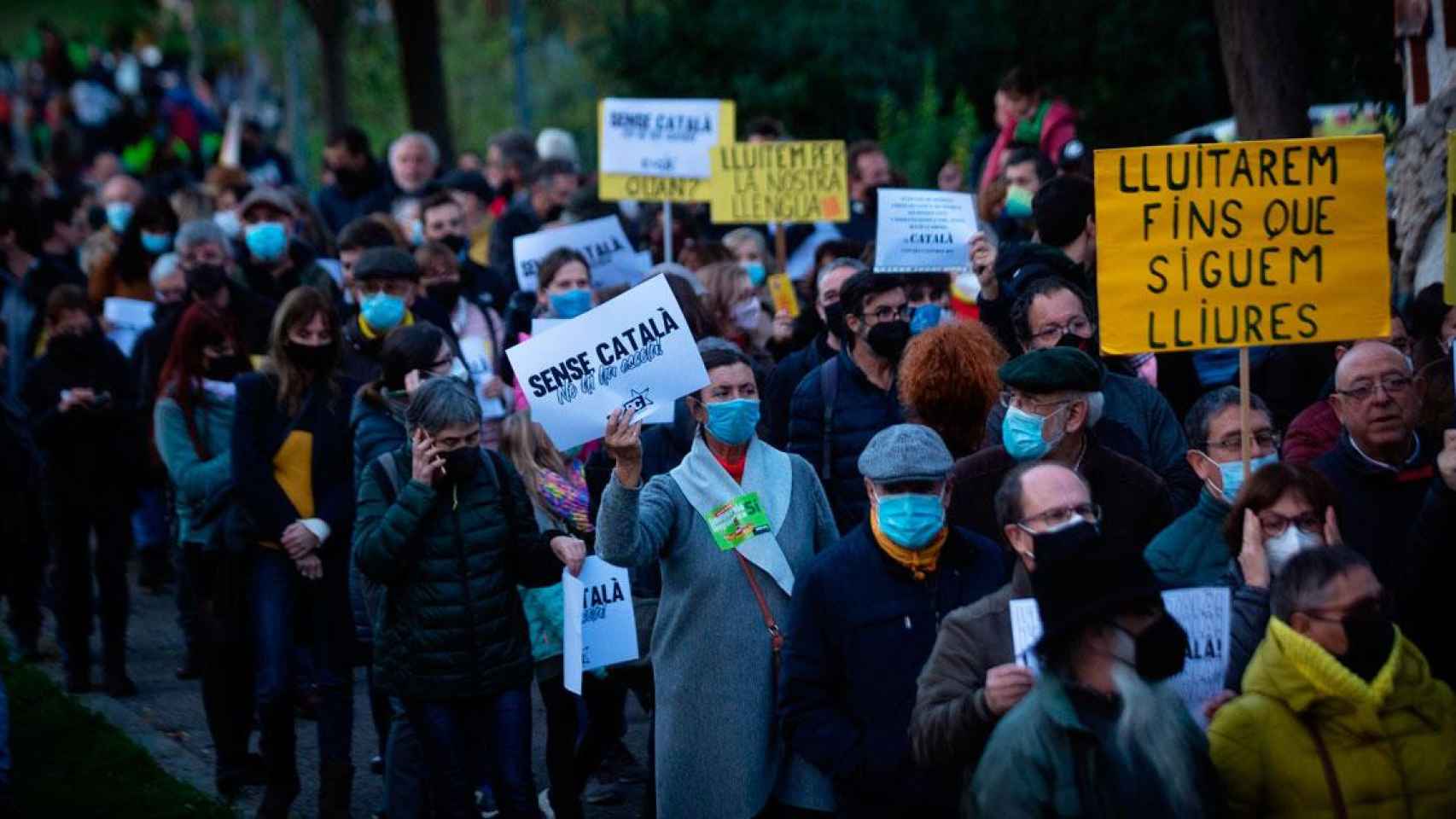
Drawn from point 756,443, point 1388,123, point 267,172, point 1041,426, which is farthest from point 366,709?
point 267,172

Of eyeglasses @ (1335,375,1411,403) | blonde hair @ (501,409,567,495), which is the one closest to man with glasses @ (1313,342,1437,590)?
eyeglasses @ (1335,375,1411,403)

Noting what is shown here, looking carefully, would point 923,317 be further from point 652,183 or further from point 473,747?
point 652,183

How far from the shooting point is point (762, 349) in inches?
433

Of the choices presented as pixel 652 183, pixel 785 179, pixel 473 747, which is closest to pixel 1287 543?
pixel 473 747

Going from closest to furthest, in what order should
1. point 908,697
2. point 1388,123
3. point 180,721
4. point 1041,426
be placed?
point 908,697
point 1041,426
point 180,721
point 1388,123

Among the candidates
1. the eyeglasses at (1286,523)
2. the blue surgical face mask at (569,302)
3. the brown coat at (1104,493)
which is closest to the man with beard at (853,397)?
the brown coat at (1104,493)

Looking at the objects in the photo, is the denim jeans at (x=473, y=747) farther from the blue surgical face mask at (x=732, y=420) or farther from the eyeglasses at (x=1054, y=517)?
the eyeglasses at (x=1054, y=517)

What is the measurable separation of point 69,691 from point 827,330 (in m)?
4.65

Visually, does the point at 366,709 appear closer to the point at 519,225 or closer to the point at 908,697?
the point at 519,225

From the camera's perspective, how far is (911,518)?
6.14m

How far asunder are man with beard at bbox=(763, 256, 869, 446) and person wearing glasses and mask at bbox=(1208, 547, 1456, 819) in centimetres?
403

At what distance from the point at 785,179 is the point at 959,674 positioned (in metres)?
7.69

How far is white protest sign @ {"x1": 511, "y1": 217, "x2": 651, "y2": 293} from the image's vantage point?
12.3m

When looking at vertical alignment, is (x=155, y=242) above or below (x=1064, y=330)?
above
